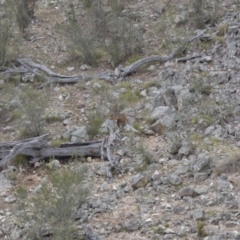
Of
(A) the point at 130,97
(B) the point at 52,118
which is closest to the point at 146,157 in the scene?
(B) the point at 52,118

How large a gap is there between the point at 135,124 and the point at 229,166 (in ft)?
5.57

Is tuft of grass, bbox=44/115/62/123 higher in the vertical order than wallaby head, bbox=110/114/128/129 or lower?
lower

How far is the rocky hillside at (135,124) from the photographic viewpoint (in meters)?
4.69

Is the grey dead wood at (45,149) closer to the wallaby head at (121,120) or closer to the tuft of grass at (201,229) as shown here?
the wallaby head at (121,120)

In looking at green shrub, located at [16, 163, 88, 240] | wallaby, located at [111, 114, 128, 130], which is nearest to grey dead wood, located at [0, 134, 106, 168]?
wallaby, located at [111, 114, 128, 130]

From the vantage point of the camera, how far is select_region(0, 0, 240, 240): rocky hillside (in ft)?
15.4

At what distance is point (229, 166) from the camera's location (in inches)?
208

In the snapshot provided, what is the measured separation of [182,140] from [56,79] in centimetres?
284

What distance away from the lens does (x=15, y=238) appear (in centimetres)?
469

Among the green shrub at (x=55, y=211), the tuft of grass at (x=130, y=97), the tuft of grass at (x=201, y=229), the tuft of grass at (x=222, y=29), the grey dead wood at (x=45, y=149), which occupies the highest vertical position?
the green shrub at (x=55, y=211)

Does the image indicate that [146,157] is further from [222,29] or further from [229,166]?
[222,29]

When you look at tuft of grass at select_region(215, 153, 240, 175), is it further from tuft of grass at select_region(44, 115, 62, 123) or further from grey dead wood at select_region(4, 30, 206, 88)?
grey dead wood at select_region(4, 30, 206, 88)

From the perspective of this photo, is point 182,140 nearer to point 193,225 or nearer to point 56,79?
point 193,225

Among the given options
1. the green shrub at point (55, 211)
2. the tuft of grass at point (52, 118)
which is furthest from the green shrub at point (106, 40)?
the green shrub at point (55, 211)
